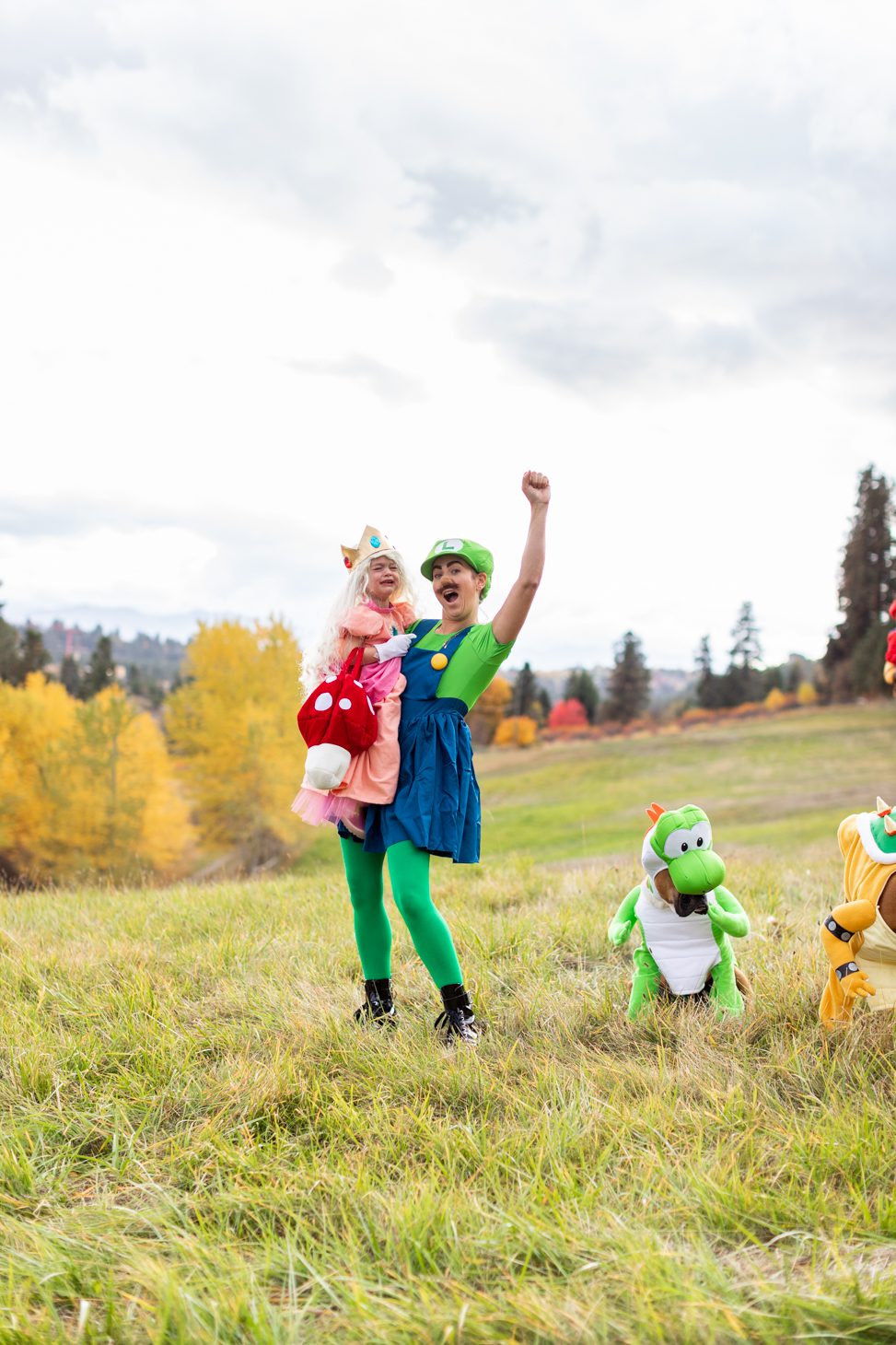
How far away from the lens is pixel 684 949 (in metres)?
A: 3.63

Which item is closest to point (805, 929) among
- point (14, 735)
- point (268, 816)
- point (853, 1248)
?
point (853, 1248)

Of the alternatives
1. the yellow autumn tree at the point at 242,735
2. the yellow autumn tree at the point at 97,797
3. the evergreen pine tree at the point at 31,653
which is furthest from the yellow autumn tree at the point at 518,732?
the yellow autumn tree at the point at 97,797

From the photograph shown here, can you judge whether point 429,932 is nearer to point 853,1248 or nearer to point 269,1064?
point 269,1064

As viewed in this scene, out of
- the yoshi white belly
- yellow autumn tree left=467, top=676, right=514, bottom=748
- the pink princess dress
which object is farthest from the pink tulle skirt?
yellow autumn tree left=467, top=676, right=514, bottom=748

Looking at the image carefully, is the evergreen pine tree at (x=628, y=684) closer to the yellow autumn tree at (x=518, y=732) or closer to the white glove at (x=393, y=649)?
the yellow autumn tree at (x=518, y=732)

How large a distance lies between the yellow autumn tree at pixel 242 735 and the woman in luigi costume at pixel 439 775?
2246 centimetres

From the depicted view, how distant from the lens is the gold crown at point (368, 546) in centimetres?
400

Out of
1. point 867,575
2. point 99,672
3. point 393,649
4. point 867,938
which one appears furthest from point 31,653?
point 867,938

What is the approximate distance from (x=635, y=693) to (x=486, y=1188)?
197 feet

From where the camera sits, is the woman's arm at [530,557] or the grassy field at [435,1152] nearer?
the grassy field at [435,1152]

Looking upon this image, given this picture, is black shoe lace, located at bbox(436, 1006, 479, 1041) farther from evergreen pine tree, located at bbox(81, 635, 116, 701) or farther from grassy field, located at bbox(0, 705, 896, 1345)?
evergreen pine tree, located at bbox(81, 635, 116, 701)

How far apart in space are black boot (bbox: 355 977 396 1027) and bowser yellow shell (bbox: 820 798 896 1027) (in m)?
1.74

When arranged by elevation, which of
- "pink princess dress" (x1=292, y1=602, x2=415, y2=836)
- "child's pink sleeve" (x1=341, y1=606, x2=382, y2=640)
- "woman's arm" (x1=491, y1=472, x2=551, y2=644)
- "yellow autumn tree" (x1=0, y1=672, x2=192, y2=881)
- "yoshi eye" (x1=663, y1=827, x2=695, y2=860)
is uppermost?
"woman's arm" (x1=491, y1=472, x2=551, y2=644)

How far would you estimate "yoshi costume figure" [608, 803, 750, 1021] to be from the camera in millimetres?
3500
